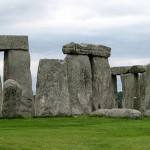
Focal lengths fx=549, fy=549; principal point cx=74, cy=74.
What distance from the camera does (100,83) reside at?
26.3 m

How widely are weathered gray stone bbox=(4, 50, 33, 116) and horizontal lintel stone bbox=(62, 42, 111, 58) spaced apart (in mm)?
3434

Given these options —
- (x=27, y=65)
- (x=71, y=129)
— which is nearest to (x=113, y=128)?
(x=71, y=129)

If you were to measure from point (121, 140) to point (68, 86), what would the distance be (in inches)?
466

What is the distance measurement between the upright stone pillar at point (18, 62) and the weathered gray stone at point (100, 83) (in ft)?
10.7

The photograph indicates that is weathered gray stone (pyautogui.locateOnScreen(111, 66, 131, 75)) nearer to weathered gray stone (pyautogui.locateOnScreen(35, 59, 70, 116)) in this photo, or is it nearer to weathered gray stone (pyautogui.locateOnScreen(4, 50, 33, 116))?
weathered gray stone (pyautogui.locateOnScreen(4, 50, 33, 116))

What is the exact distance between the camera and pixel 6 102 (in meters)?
20.9

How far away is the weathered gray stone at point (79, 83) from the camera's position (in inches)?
968

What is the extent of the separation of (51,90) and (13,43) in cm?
529

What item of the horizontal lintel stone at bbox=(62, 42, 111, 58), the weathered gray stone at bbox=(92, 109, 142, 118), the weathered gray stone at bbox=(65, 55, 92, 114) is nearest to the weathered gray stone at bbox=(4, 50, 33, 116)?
the weathered gray stone at bbox=(65, 55, 92, 114)

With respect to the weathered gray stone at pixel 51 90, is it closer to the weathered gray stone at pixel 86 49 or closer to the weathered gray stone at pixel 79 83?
the weathered gray stone at pixel 79 83

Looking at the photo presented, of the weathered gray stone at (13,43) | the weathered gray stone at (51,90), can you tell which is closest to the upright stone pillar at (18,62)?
the weathered gray stone at (13,43)

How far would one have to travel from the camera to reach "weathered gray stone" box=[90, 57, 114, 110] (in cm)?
2615

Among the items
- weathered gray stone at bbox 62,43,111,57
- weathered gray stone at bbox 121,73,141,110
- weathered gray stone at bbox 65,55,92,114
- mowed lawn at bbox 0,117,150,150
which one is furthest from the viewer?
weathered gray stone at bbox 121,73,141,110

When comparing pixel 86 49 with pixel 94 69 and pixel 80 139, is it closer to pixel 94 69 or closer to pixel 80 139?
pixel 94 69
